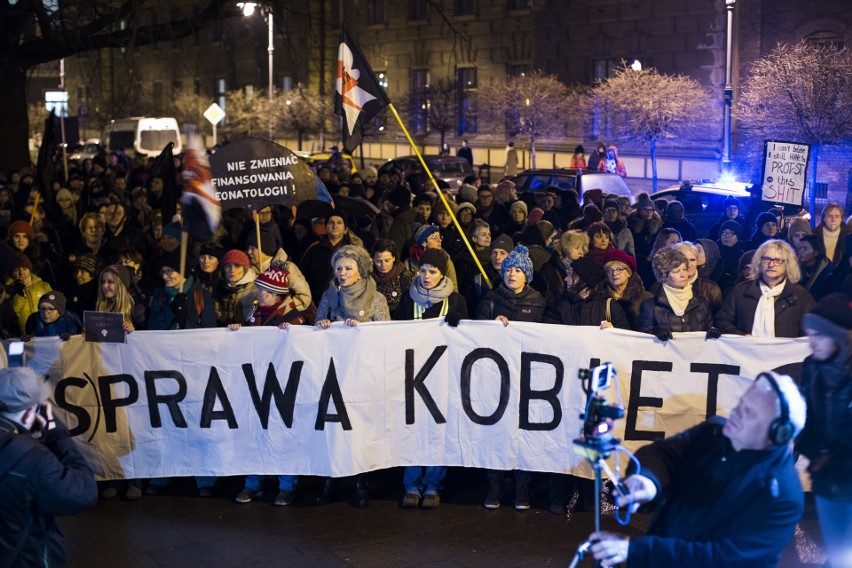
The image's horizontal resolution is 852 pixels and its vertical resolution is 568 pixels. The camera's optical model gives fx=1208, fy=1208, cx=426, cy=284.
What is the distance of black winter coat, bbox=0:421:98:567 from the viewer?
453 cm

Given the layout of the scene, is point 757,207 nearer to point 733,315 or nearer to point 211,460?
point 733,315

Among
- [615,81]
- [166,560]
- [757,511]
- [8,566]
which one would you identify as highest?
[615,81]

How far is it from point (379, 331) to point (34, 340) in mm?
2206

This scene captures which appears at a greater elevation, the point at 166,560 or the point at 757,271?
the point at 757,271

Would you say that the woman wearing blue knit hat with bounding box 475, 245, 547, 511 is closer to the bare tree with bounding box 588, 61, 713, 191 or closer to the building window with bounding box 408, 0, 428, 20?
the bare tree with bounding box 588, 61, 713, 191

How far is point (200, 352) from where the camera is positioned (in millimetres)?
7707

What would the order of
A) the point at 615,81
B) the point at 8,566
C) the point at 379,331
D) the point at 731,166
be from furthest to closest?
the point at 615,81
the point at 731,166
the point at 379,331
the point at 8,566

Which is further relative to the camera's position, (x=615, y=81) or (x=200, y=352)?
(x=615, y=81)

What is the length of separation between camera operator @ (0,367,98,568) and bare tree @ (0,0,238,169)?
1352 cm

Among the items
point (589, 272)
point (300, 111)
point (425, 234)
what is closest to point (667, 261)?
point (589, 272)

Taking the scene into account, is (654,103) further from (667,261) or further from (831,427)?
(831,427)

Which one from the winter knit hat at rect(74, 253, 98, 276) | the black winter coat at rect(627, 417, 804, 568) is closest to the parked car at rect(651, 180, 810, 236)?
the winter knit hat at rect(74, 253, 98, 276)

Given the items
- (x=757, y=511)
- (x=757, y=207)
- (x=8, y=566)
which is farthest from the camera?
(x=757, y=207)

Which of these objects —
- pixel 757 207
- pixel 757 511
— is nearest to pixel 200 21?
pixel 757 207
